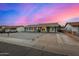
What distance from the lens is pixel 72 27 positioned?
119 inches

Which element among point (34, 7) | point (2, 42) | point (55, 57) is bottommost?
point (55, 57)

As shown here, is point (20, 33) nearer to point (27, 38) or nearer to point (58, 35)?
point (27, 38)

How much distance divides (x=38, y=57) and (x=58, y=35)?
59 centimetres

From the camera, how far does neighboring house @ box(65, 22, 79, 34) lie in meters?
2.98

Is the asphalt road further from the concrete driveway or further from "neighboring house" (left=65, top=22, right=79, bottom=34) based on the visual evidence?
"neighboring house" (left=65, top=22, right=79, bottom=34)

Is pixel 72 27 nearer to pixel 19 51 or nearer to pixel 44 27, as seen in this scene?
pixel 44 27

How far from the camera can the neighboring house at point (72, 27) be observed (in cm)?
298

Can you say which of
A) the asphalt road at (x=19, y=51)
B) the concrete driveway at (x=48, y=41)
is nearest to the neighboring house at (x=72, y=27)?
the concrete driveway at (x=48, y=41)

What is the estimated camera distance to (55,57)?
2.87 m

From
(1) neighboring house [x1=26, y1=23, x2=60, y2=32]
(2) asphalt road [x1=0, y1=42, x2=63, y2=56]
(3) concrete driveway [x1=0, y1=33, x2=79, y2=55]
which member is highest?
(1) neighboring house [x1=26, y1=23, x2=60, y2=32]

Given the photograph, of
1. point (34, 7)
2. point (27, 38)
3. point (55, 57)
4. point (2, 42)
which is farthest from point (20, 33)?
point (55, 57)

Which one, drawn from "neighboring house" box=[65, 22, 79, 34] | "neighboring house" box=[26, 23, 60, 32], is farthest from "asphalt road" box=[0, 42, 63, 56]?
"neighboring house" box=[65, 22, 79, 34]

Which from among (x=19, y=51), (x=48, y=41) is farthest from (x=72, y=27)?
(x=19, y=51)

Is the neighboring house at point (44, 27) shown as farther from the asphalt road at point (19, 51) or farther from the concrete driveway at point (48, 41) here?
the asphalt road at point (19, 51)
